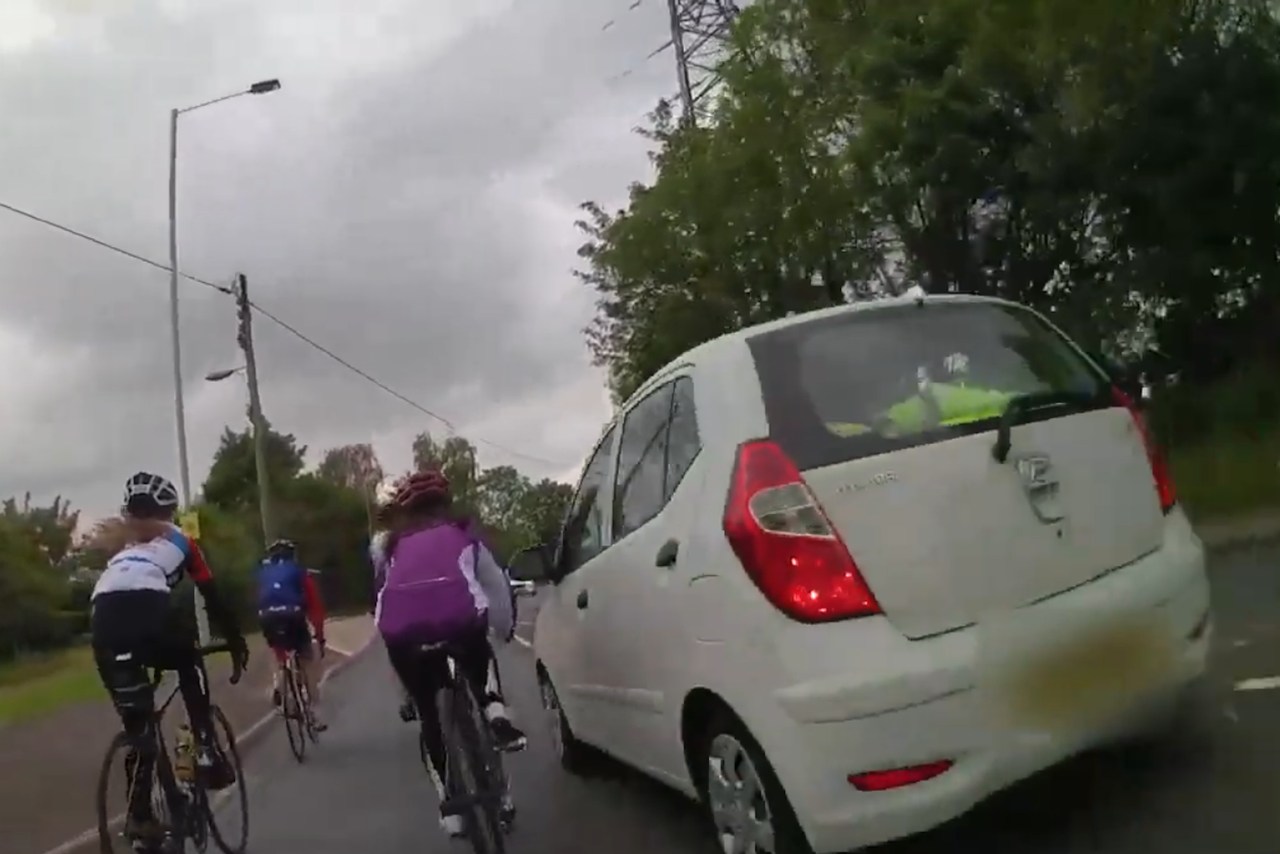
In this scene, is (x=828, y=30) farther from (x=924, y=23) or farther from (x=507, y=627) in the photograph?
Result: (x=507, y=627)

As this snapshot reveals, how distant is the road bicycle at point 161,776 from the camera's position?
594 cm

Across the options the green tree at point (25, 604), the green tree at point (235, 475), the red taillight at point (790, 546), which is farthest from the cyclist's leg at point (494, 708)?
the green tree at point (235, 475)

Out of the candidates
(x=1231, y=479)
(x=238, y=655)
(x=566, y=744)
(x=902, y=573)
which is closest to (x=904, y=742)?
(x=902, y=573)

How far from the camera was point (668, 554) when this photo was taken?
4.84 m

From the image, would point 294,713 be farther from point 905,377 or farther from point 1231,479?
point 1231,479

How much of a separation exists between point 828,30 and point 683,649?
20605 millimetres

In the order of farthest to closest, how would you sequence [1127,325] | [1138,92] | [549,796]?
[1127,325] → [1138,92] → [549,796]

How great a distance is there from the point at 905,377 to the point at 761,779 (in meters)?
1.31

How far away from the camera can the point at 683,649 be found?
4.75m

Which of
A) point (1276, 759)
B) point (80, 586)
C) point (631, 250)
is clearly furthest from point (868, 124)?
point (80, 586)

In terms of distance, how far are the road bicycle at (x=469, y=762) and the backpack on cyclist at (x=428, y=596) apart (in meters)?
0.08

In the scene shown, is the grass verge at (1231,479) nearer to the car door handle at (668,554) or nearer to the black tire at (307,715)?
the black tire at (307,715)

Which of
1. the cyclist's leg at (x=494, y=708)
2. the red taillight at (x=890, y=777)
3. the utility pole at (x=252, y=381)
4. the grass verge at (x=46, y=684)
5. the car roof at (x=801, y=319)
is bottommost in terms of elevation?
the grass verge at (x=46, y=684)

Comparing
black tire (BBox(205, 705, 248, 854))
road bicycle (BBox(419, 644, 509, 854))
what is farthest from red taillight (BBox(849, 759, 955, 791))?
black tire (BBox(205, 705, 248, 854))
